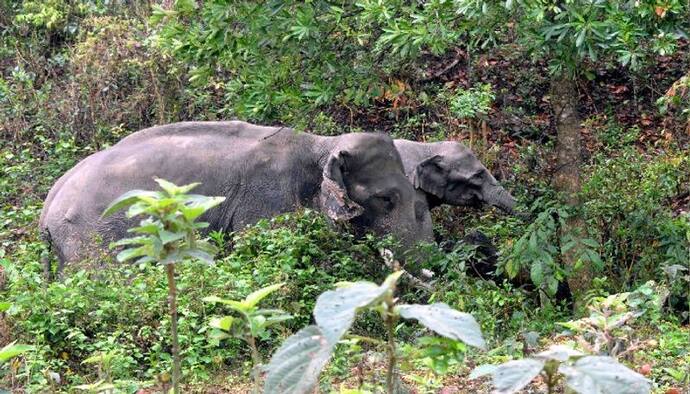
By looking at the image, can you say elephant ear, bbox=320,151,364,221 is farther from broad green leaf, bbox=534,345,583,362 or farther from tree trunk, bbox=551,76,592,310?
broad green leaf, bbox=534,345,583,362

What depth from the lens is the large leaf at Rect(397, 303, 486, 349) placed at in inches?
103

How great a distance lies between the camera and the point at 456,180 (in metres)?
10.7

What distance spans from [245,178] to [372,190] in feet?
3.49

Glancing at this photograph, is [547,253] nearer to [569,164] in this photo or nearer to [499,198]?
[569,164]

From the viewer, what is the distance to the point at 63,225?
9.66 m

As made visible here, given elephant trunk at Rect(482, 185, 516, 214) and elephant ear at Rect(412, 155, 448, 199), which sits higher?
elephant ear at Rect(412, 155, 448, 199)

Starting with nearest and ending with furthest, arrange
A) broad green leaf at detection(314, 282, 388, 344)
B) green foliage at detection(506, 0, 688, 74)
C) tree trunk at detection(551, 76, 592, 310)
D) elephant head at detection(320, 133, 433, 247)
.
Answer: broad green leaf at detection(314, 282, 388, 344), green foliage at detection(506, 0, 688, 74), tree trunk at detection(551, 76, 592, 310), elephant head at detection(320, 133, 433, 247)

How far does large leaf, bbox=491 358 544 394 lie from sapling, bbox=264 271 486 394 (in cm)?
7

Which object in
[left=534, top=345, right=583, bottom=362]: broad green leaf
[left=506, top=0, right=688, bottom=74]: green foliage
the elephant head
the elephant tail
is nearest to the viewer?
[left=534, top=345, right=583, bottom=362]: broad green leaf

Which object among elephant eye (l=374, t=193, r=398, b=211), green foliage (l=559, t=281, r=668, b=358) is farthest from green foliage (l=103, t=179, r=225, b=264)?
elephant eye (l=374, t=193, r=398, b=211)

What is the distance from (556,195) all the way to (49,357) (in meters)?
3.40

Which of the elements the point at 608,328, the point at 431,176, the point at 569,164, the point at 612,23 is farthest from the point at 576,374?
the point at 431,176

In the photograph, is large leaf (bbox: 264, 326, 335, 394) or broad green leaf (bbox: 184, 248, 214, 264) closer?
large leaf (bbox: 264, 326, 335, 394)

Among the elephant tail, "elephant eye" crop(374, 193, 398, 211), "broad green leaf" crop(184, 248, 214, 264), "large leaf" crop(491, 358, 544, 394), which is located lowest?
the elephant tail
